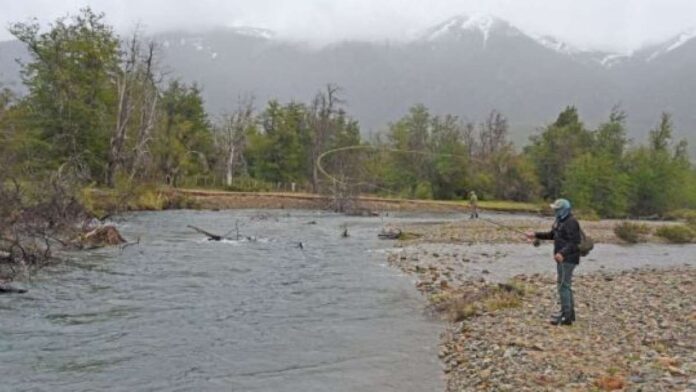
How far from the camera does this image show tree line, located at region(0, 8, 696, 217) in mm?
55938

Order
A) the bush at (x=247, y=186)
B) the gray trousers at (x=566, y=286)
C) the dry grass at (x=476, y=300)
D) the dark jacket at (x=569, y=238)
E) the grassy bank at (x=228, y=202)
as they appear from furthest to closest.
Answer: the bush at (x=247, y=186) < the grassy bank at (x=228, y=202) < the dry grass at (x=476, y=300) < the gray trousers at (x=566, y=286) < the dark jacket at (x=569, y=238)

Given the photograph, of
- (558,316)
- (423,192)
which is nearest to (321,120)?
(423,192)

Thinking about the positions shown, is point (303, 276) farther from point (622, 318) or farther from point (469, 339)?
point (622, 318)

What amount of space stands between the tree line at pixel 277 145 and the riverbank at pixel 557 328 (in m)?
30.3

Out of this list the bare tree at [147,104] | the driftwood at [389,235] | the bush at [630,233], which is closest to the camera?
the driftwood at [389,235]

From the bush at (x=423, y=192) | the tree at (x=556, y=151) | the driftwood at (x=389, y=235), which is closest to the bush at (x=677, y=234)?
the driftwood at (x=389, y=235)

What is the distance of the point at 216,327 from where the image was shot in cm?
1344

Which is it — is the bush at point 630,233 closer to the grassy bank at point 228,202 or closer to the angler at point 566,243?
the grassy bank at point 228,202

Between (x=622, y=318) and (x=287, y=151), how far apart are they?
7121 cm

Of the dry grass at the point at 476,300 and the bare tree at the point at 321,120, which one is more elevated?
the bare tree at the point at 321,120

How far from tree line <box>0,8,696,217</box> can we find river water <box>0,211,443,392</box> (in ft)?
83.5

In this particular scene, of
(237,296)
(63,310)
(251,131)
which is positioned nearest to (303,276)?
(237,296)

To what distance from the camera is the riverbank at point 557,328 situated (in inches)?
375

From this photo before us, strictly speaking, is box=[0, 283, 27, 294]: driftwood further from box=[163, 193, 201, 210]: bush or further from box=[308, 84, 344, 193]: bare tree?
box=[308, 84, 344, 193]: bare tree
